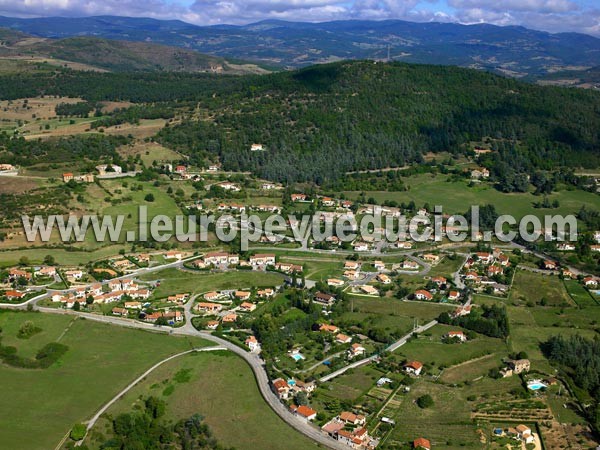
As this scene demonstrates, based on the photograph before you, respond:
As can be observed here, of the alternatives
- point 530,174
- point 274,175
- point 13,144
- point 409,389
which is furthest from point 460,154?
point 409,389

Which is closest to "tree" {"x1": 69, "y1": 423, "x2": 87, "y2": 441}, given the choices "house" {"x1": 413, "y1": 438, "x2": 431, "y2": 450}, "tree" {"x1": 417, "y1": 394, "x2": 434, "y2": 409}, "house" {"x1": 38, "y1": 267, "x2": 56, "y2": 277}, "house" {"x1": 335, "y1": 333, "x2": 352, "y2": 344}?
"house" {"x1": 413, "y1": 438, "x2": 431, "y2": 450}

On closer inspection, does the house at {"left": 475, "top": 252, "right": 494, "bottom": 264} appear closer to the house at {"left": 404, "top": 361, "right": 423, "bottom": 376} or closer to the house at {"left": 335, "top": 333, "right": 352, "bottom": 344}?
the house at {"left": 335, "top": 333, "right": 352, "bottom": 344}

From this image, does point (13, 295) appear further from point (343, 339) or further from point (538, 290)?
point (538, 290)

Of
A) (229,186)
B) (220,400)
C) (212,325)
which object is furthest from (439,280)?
(229,186)

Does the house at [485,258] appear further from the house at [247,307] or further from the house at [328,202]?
the house at [247,307]

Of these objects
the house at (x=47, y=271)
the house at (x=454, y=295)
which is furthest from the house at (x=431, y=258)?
the house at (x=47, y=271)

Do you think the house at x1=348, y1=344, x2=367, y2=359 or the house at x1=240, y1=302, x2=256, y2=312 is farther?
the house at x1=240, y1=302, x2=256, y2=312
